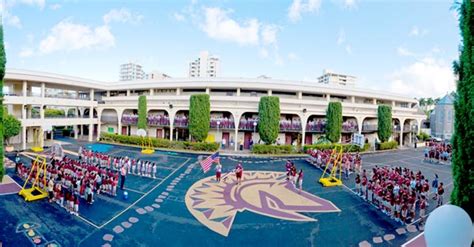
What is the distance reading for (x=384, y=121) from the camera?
4053 cm

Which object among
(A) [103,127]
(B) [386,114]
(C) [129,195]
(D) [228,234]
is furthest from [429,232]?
(A) [103,127]

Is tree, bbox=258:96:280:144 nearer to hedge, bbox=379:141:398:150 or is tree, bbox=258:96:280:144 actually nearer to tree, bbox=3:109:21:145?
hedge, bbox=379:141:398:150

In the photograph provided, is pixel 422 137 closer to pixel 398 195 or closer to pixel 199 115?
pixel 199 115

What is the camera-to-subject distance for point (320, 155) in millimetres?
26375

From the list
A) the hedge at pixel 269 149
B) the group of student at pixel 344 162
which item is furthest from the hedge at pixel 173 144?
the group of student at pixel 344 162

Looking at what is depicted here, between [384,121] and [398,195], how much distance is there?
97.5ft

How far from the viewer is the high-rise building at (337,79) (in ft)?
349

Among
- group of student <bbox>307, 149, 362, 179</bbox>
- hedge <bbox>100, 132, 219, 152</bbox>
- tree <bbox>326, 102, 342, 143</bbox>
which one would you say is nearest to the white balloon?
group of student <bbox>307, 149, 362, 179</bbox>

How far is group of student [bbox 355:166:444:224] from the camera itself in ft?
45.6

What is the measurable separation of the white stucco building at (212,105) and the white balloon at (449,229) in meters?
31.4

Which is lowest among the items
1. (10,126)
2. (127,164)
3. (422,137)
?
(127,164)

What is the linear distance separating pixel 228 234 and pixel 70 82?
3696 cm

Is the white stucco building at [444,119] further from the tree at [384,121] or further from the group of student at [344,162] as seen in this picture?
the group of student at [344,162]

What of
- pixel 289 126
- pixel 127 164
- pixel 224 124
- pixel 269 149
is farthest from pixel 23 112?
pixel 289 126
